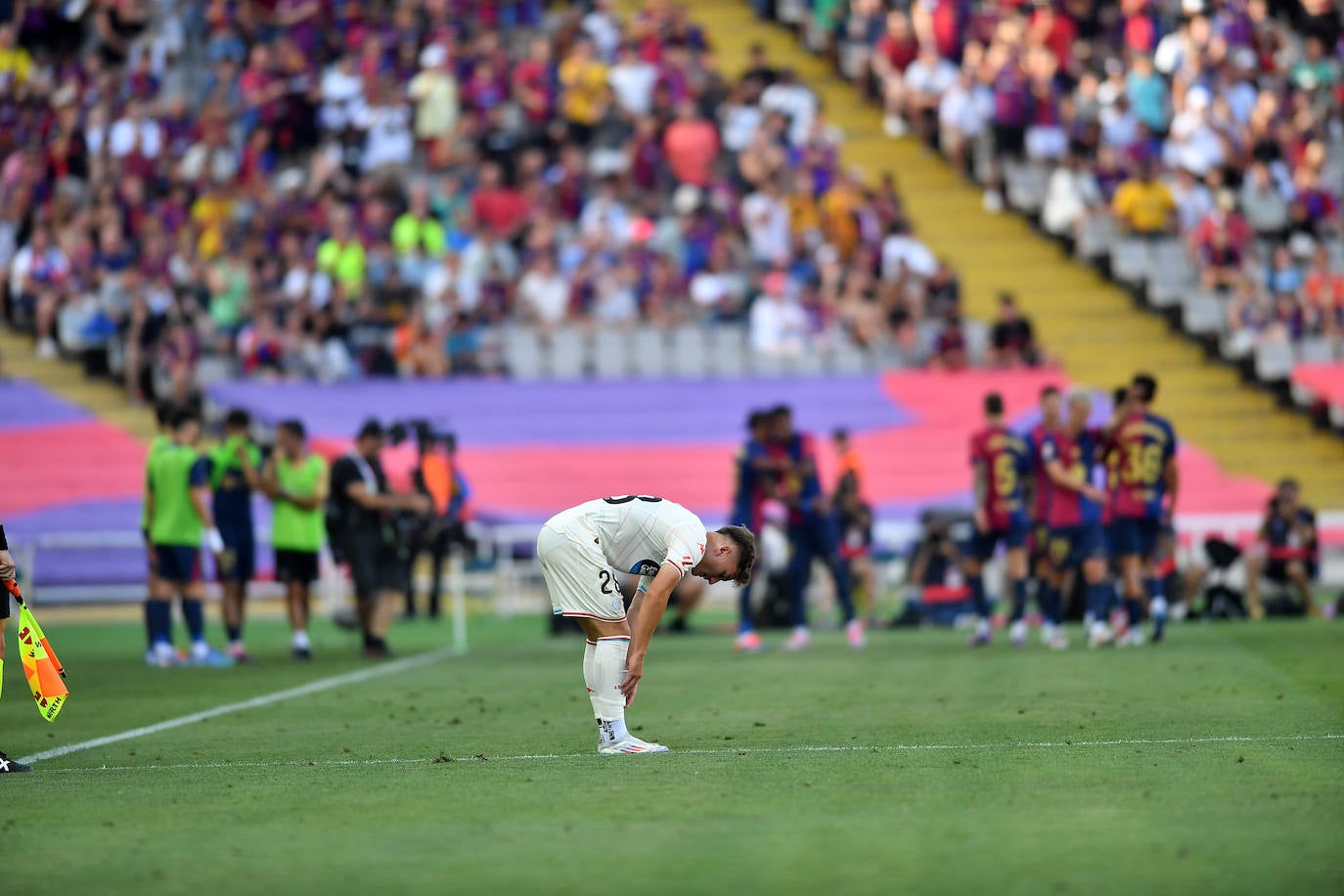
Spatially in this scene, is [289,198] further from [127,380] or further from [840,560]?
[840,560]

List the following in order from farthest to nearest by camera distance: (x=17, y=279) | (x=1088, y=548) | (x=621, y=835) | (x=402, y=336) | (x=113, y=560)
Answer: (x=17, y=279) → (x=402, y=336) → (x=113, y=560) → (x=1088, y=548) → (x=621, y=835)

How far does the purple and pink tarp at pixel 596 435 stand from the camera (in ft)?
84.3

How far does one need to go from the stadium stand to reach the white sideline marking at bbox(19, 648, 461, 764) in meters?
12.5

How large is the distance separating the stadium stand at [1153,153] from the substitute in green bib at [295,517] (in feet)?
40.7

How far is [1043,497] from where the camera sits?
60.3 feet

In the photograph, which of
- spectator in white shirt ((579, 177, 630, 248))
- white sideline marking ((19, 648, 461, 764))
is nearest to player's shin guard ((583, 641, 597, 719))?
white sideline marking ((19, 648, 461, 764))

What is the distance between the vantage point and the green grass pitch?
6414mm

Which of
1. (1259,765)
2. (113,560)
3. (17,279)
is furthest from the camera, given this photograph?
(17,279)

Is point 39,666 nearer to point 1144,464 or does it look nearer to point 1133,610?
point 1144,464

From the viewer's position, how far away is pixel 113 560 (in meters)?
24.9

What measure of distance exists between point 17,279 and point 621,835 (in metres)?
23.5

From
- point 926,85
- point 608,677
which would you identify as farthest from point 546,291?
point 608,677

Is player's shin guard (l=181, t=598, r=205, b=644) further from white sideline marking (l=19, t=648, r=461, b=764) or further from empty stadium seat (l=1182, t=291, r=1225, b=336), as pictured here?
empty stadium seat (l=1182, t=291, r=1225, b=336)

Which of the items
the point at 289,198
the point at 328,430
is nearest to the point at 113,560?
the point at 328,430
